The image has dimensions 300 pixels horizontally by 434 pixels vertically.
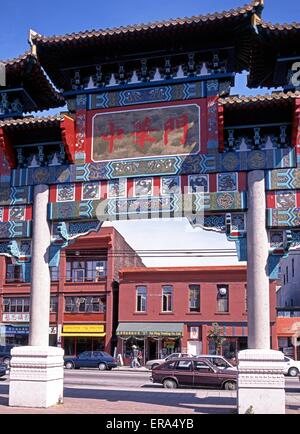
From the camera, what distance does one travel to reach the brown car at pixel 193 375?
69.4ft

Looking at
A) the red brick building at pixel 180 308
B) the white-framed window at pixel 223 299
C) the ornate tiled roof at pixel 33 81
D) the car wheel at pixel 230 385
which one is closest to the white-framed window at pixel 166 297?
the red brick building at pixel 180 308

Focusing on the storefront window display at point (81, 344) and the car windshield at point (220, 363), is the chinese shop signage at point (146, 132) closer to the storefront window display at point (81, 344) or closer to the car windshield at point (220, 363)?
the car windshield at point (220, 363)

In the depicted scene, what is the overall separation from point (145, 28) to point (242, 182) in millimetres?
4472

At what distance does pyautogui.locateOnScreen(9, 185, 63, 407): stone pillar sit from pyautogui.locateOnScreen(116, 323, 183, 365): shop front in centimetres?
2857

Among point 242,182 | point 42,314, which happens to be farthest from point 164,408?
point 242,182

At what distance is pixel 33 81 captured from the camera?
52.2 feet

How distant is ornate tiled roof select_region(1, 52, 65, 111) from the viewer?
49.0 feet

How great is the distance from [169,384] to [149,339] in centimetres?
2136

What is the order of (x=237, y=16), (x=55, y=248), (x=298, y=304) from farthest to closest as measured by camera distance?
(x=298, y=304), (x=55, y=248), (x=237, y=16)

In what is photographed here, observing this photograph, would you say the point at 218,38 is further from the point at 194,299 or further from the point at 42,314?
the point at 194,299

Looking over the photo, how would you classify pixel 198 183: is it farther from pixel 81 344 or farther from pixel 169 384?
pixel 81 344

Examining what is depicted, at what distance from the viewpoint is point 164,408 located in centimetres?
1369

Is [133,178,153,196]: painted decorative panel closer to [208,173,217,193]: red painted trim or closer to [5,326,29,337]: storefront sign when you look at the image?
[208,173,217,193]: red painted trim

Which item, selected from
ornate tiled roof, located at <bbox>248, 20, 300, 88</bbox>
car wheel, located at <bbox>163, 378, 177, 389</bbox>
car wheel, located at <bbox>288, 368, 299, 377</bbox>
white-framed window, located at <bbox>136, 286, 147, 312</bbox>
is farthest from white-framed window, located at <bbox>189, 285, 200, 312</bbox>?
ornate tiled roof, located at <bbox>248, 20, 300, 88</bbox>
